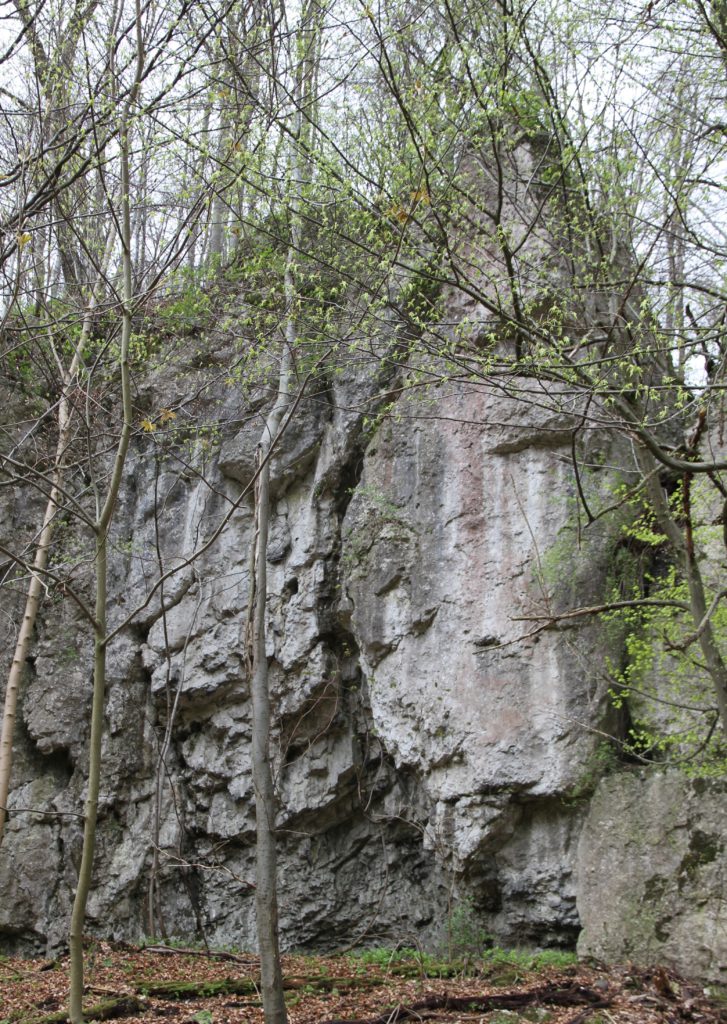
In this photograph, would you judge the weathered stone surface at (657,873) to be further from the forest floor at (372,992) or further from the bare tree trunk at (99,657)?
the bare tree trunk at (99,657)

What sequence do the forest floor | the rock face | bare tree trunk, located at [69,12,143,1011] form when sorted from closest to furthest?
bare tree trunk, located at [69,12,143,1011] → the forest floor → the rock face

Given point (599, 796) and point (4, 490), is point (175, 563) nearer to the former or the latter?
point (4, 490)

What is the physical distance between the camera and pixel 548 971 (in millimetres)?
6703

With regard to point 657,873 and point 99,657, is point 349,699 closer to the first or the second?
point 657,873

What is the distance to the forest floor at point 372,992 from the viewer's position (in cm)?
577

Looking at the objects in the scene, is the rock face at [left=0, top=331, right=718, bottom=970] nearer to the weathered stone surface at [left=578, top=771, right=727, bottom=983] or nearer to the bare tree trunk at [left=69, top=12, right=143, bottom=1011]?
the weathered stone surface at [left=578, top=771, right=727, bottom=983]

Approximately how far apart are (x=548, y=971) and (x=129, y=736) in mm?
5427

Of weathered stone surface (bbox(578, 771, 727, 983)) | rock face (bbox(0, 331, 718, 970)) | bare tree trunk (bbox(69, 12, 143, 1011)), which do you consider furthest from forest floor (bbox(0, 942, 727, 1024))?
bare tree trunk (bbox(69, 12, 143, 1011))

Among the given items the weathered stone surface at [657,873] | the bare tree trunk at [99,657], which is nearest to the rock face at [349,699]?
the weathered stone surface at [657,873]

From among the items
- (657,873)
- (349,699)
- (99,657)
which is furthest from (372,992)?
(99,657)

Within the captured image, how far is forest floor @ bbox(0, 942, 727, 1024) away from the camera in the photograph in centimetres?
577

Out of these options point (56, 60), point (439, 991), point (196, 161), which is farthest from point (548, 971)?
point (56, 60)

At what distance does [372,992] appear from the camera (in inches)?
263

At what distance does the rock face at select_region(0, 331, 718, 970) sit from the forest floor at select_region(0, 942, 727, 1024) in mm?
652
